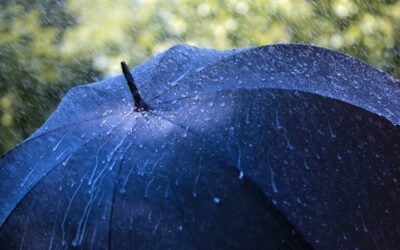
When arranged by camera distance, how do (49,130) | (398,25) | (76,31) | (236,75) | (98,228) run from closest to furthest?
(98,228) → (236,75) → (49,130) → (398,25) → (76,31)

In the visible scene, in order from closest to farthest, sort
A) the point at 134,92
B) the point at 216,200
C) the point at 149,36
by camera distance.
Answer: the point at 216,200
the point at 134,92
the point at 149,36

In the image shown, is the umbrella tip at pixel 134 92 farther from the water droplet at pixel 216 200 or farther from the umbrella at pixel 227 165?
the water droplet at pixel 216 200

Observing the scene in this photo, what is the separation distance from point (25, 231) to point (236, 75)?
74 cm

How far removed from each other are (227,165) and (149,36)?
2909 millimetres

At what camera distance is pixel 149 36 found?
4422 mm

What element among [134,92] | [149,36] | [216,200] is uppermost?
[149,36]

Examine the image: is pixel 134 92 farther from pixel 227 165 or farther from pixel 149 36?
pixel 149 36

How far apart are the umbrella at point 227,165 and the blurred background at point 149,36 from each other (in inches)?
93.3

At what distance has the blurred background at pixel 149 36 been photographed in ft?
13.9

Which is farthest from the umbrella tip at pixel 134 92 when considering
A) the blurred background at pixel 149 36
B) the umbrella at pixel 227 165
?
the blurred background at pixel 149 36

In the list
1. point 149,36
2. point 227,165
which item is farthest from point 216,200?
point 149,36

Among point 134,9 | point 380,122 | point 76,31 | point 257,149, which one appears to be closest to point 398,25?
point 134,9

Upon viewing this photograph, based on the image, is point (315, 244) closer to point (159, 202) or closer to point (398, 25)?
point (159, 202)

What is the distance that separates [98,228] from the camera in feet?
5.55
